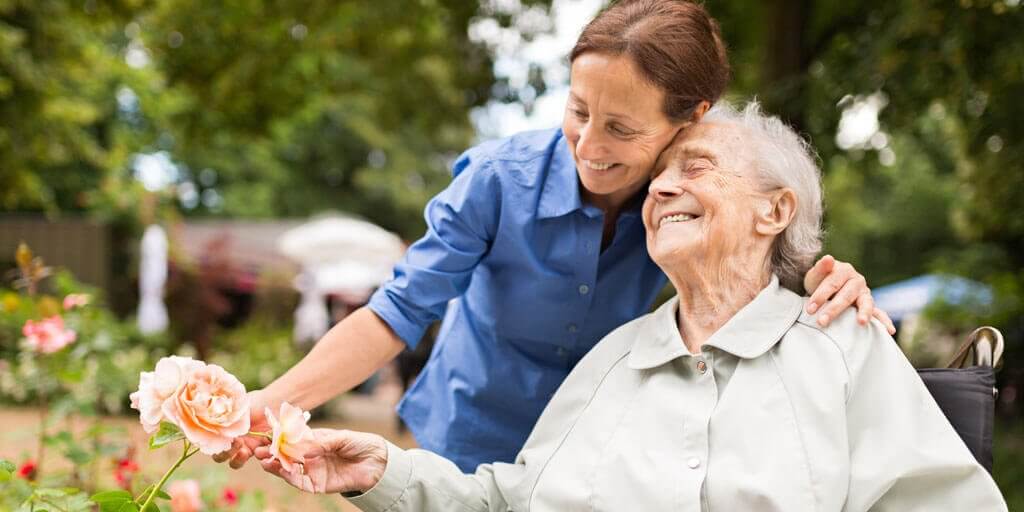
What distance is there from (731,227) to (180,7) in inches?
328

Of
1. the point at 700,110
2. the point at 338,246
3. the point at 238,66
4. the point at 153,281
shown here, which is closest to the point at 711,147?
the point at 700,110

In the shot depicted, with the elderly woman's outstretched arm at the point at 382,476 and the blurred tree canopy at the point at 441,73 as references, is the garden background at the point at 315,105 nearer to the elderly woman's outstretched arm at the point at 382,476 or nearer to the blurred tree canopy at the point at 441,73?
the blurred tree canopy at the point at 441,73

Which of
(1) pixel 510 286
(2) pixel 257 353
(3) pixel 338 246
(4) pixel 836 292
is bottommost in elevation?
(3) pixel 338 246

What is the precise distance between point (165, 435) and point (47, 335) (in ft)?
5.71

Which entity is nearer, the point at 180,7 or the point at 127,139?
the point at 180,7

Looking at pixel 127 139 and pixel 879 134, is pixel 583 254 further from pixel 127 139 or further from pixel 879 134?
pixel 127 139

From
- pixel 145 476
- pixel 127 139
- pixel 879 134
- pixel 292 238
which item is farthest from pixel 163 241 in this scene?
pixel 127 139

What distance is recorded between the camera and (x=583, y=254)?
96.1 inches

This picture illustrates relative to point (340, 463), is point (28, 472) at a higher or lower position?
lower

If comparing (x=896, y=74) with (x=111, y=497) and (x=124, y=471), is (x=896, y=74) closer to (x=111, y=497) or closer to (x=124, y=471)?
(x=124, y=471)

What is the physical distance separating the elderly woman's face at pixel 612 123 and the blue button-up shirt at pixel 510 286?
0.16 meters

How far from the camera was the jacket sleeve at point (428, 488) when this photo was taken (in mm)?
2049

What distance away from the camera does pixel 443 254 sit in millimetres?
2350

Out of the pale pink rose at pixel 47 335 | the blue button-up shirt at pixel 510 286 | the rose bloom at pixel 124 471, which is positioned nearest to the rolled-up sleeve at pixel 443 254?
the blue button-up shirt at pixel 510 286
